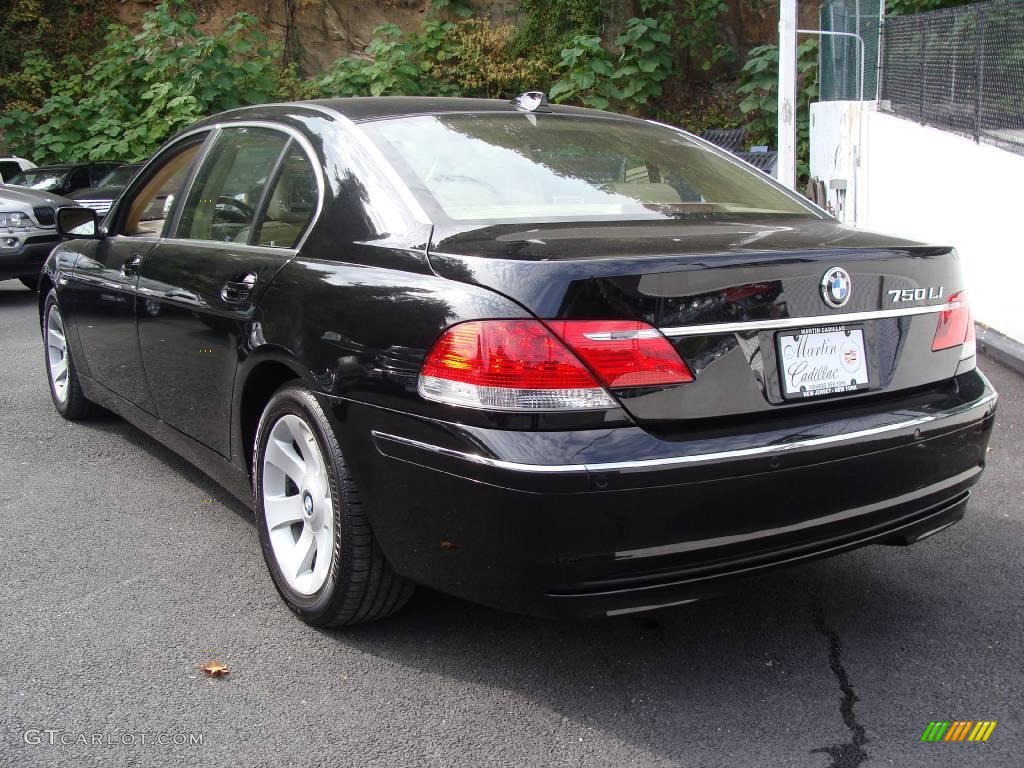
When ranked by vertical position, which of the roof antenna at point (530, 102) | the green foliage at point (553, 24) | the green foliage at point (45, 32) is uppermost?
the green foliage at point (45, 32)

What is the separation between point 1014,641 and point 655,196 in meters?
1.72

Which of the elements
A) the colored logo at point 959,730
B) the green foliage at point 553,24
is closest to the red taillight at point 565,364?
the colored logo at point 959,730

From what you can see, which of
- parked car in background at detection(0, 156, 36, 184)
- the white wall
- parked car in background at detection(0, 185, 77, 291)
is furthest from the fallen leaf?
parked car in background at detection(0, 156, 36, 184)

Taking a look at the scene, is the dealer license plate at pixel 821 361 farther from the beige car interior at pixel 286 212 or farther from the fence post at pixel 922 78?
the fence post at pixel 922 78

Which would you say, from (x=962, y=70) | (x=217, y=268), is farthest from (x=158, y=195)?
(x=962, y=70)

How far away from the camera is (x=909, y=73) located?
10320 mm

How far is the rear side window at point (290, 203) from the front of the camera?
3.39 metres

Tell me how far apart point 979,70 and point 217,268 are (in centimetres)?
677

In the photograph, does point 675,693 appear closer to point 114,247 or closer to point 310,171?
point 310,171

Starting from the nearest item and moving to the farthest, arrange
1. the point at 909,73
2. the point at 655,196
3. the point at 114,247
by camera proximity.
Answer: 1. the point at 655,196
2. the point at 114,247
3. the point at 909,73

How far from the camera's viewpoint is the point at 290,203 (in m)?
3.50

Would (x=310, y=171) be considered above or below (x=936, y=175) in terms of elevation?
above

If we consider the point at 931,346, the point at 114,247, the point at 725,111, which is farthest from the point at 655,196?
the point at 725,111

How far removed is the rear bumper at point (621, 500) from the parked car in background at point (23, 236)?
30.5ft
